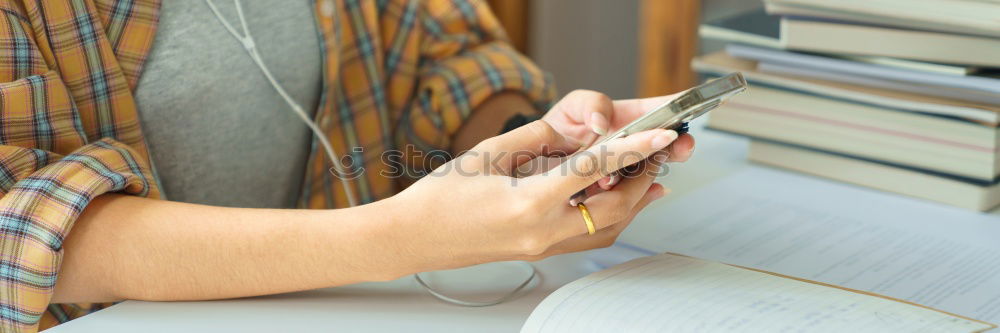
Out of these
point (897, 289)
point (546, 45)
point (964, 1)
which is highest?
point (964, 1)

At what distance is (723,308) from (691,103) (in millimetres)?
130

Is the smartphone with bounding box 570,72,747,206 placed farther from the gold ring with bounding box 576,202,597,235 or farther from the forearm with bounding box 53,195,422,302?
the forearm with bounding box 53,195,422,302

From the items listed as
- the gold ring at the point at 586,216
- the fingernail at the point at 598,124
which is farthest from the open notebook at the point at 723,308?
the fingernail at the point at 598,124

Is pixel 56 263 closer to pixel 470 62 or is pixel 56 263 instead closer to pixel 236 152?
pixel 236 152

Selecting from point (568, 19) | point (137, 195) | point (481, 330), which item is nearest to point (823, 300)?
point (481, 330)

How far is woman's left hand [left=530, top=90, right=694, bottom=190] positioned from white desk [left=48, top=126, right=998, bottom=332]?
0.12 metres

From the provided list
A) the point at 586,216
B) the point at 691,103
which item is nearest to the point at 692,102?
the point at 691,103

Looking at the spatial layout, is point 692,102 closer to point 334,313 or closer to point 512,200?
point 512,200

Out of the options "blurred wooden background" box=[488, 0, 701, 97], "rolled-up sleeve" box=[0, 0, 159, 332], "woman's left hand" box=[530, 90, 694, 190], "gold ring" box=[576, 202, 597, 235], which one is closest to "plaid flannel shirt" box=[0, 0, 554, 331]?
"rolled-up sleeve" box=[0, 0, 159, 332]

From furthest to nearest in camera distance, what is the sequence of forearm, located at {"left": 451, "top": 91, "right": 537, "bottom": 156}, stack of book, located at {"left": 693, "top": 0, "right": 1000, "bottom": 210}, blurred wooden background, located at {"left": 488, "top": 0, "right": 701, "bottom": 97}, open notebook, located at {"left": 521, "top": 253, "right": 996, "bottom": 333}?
blurred wooden background, located at {"left": 488, "top": 0, "right": 701, "bottom": 97} < forearm, located at {"left": 451, "top": 91, "right": 537, "bottom": 156} < stack of book, located at {"left": 693, "top": 0, "right": 1000, "bottom": 210} < open notebook, located at {"left": 521, "top": 253, "right": 996, "bottom": 333}

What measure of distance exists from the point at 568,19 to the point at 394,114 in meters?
1.16

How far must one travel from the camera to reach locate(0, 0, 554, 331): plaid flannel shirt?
0.67m

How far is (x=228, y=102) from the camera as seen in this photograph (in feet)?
3.04

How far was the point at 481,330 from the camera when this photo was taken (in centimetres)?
66
